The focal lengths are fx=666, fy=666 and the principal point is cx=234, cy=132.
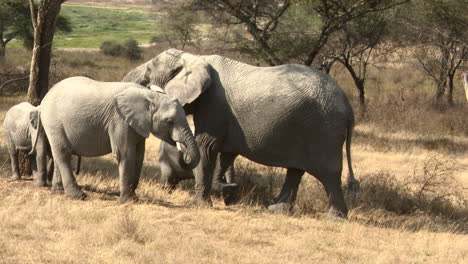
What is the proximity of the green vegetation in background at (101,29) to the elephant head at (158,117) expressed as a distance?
54.9 metres

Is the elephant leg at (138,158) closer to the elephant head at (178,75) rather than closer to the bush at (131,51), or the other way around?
the elephant head at (178,75)

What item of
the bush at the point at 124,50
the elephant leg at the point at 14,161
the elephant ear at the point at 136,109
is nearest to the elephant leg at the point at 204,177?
the elephant ear at the point at 136,109

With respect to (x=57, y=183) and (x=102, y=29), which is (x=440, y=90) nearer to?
(x=57, y=183)

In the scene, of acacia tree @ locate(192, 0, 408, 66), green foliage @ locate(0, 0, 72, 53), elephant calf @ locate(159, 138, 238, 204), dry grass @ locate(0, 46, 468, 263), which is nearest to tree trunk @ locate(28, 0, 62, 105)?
dry grass @ locate(0, 46, 468, 263)

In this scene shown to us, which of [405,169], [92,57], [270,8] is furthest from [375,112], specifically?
[92,57]

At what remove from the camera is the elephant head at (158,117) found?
24.7 ft

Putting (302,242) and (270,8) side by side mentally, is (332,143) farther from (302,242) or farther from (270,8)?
(270,8)

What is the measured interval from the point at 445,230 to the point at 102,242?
14.6 ft

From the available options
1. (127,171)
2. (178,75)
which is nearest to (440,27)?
(178,75)

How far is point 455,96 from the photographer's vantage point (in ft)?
85.1

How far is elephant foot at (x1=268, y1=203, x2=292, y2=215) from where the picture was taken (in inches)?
336

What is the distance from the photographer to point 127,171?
7.74m

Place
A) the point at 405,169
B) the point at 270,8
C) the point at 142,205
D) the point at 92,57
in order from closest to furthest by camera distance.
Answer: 1. the point at 142,205
2. the point at 405,169
3. the point at 270,8
4. the point at 92,57

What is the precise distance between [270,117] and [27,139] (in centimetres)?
349
